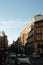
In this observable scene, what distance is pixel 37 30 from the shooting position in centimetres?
11244

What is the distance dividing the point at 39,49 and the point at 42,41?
3.66m

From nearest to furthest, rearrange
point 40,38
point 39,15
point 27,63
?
point 27,63 → point 40,38 → point 39,15

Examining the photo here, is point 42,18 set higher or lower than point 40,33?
higher

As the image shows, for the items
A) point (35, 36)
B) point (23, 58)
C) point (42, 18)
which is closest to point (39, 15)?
point (42, 18)

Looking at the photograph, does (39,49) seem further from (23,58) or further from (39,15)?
(23,58)

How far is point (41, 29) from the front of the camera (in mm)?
112375

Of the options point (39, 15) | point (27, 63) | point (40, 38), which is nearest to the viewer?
point (27, 63)

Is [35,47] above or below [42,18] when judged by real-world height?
below

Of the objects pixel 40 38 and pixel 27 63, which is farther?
pixel 40 38

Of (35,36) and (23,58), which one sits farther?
(35,36)

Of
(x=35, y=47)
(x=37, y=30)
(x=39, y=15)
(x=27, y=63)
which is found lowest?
(x=27, y=63)

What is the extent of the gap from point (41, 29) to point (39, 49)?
852 cm

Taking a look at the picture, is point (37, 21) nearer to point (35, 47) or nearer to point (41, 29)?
point (41, 29)

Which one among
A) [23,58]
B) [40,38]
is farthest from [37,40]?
[23,58]
